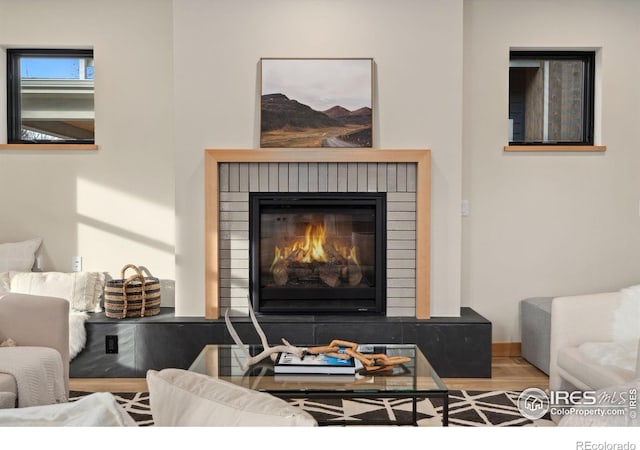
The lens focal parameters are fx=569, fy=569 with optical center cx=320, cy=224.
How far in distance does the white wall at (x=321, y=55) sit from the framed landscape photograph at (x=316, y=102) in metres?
0.07

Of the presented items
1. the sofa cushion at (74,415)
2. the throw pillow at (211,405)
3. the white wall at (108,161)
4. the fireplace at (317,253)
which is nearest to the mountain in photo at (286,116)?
the fireplace at (317,253)

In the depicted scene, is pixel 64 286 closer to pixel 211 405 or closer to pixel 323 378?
pixel 323 378

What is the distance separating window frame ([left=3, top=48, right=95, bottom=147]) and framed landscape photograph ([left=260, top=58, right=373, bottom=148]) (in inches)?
55.1

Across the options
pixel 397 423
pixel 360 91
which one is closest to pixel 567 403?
pixel 397 423

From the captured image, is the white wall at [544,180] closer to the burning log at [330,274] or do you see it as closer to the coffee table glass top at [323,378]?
the burning log at [330,274]

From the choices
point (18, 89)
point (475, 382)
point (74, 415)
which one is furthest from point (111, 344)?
point (74, 415)

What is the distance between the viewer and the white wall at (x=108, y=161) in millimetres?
3916

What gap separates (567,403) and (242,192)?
2154 millimetres

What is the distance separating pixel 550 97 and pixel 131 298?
124 inches

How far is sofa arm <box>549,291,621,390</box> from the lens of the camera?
262 cm

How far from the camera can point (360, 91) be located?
3.54 meters

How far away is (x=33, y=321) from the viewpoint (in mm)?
2637
